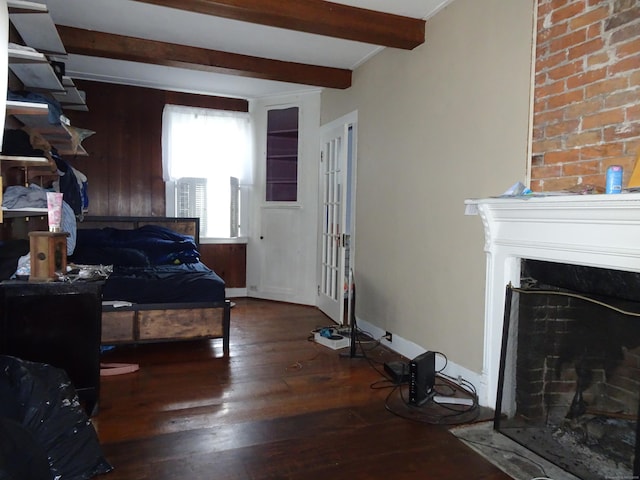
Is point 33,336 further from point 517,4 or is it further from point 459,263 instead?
point 517,4

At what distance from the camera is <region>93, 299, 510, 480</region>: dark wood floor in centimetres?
208

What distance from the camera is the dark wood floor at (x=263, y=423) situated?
2.08 metres

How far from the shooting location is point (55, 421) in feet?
6.34

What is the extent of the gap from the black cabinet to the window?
336cm

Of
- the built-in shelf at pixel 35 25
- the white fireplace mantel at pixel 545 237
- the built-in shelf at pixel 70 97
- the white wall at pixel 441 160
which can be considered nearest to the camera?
the white fireplace mantel at pixel 545 237

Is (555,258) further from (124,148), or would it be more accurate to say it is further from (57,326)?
(124,148)

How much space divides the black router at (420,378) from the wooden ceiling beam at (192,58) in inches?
122

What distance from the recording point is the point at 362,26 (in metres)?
3.33

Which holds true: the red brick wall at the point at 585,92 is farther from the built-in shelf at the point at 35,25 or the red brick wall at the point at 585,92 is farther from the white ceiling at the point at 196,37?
the built-in shelf at the point at 35,25

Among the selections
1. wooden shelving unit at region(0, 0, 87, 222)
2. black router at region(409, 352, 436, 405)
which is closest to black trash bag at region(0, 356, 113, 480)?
wooden shelving unit at region(0, 0, 87, 222)

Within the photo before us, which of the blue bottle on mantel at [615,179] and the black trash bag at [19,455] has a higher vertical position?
the blue bottle on mantel at [615,179]

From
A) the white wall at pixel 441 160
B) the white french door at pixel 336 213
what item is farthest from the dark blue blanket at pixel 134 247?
the white wall at pixel 441 160

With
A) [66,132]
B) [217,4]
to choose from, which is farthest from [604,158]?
[66,132]

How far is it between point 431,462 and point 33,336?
2.15 meters
